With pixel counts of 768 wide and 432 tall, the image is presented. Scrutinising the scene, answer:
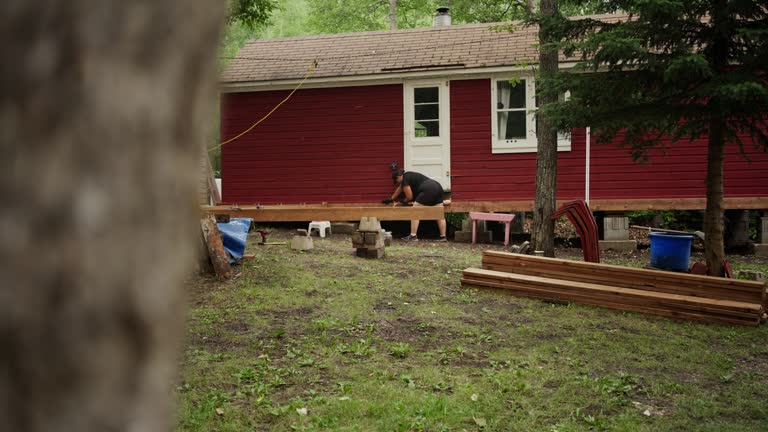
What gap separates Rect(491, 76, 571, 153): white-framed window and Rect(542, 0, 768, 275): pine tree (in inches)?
236

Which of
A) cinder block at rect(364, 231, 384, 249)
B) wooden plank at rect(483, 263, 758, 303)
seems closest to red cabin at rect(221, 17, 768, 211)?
cinder block at rect(364, 231, 384, 249)

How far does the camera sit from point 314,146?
16.5 m

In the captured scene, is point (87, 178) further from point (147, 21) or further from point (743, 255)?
point (743, 255)

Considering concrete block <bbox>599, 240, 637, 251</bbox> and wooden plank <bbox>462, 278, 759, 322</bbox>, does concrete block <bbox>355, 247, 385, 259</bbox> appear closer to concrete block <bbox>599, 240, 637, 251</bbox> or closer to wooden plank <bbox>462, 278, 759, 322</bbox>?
wooden plank <bbox>462, 278, 759, 322</bbox>

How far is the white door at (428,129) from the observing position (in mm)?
15509

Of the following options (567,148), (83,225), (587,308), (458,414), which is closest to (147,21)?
(83,225)

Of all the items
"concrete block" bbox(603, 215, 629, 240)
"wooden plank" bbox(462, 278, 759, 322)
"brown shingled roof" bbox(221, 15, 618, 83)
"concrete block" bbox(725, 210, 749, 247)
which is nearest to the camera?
"wooden plank" bbox(462, 278, 759, 322)

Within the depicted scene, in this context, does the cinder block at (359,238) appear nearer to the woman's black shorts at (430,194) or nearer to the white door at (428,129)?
the woman's black shorts at (430,194)

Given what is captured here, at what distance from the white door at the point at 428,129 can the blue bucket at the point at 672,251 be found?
22.9 feet

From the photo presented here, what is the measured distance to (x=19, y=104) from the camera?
57 cm

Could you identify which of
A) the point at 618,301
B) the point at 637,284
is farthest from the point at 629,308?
the point at 637,284

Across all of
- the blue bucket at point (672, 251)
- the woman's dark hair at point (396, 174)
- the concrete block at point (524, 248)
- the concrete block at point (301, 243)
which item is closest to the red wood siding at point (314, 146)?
the woman's dark hair at point (396, 174)

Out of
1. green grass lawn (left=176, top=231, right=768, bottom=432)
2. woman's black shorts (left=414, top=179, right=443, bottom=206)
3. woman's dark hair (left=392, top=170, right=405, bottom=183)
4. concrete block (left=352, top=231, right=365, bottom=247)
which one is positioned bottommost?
green grass lawn (left=176, top=231, right=768, bottom=432)

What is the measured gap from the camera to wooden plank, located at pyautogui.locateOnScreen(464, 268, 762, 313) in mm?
6844
